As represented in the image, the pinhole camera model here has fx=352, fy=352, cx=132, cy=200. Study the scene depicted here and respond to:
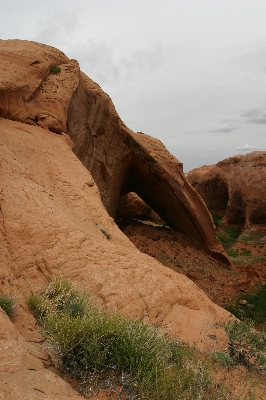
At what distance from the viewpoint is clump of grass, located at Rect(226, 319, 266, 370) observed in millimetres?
3627

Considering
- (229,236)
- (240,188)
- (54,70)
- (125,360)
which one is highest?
(54,70)

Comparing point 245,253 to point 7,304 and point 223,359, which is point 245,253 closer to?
point 223,359

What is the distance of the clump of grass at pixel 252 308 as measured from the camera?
30.7ft

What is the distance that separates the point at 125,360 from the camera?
8.75ft

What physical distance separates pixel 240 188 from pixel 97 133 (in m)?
11.2

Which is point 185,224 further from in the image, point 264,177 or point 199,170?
point 199,170

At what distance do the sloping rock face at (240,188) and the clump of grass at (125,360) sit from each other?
16.0 metres

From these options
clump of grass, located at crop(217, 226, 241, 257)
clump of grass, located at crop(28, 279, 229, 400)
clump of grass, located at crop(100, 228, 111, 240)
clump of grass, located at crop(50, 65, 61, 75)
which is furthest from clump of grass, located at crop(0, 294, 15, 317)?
clump of grass, located at crop(217, 226, 241, 257)

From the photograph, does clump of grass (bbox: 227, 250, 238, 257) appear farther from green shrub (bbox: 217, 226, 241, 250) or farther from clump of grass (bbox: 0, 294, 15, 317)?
clump of grass (bbox: 0, 294, 15, 317)

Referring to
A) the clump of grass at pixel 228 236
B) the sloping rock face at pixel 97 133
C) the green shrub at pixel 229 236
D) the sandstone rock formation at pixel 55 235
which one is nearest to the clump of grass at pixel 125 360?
the sandstone rock formation at pixel 55 235

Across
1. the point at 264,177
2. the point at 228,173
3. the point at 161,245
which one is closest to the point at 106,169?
the point at 161,245

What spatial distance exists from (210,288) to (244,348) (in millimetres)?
6983

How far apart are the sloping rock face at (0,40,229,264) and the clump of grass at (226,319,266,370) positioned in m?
5.61

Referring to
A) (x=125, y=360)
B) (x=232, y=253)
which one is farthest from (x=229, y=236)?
(x=125, y=360)
